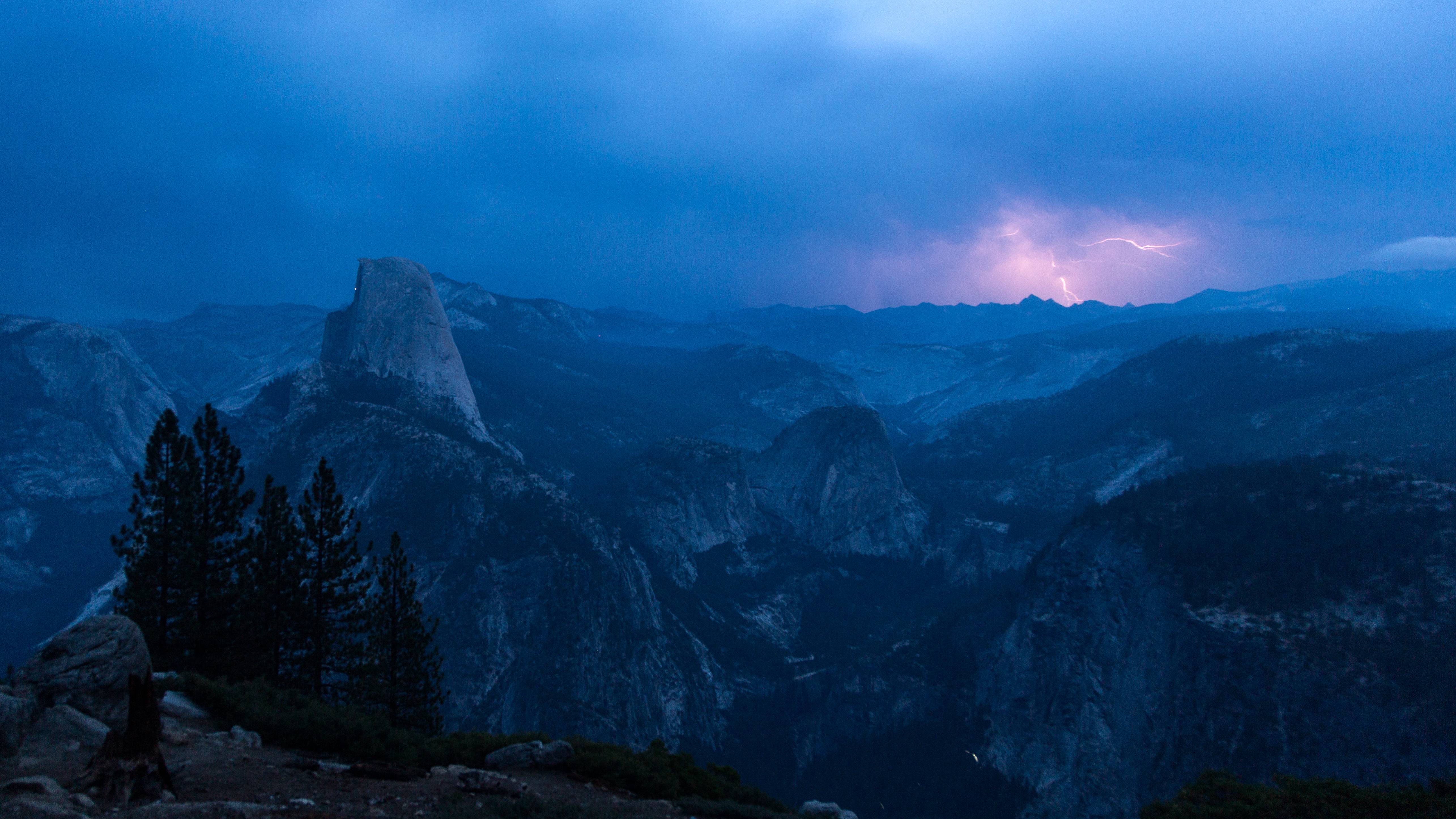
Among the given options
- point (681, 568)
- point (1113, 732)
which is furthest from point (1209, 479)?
point (681, 568)

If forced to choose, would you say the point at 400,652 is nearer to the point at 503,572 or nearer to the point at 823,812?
the point at 823,812

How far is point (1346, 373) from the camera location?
12300 cm

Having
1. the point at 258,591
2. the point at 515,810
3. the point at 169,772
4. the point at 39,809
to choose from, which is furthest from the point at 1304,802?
the point at 258,591

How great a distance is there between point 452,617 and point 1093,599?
2520 inches

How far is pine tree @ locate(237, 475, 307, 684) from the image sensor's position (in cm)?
2962

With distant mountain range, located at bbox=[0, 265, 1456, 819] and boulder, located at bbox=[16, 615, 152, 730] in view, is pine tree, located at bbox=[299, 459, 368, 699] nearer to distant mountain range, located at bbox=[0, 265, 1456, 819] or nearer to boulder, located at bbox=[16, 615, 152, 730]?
boulder, located at bbox=[16, 615, 152, 730]

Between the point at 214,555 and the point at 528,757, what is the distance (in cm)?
2040

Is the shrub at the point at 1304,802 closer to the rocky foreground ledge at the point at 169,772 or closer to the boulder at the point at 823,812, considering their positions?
the boulder at the point at 823,812

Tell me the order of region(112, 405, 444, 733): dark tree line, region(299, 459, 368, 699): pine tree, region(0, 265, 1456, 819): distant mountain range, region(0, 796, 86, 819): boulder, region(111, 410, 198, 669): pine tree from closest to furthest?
region(0, 796, 86, 819): boulder, region(111, 410, 198, 669): pine tree, region(112, 405, 444, 733): dark tree line, region(299, 459, 368, 699): pine tree, region(0, 265, 1456, 819): distant mountain range

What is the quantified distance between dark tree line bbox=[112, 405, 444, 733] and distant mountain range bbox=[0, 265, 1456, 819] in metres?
31.4

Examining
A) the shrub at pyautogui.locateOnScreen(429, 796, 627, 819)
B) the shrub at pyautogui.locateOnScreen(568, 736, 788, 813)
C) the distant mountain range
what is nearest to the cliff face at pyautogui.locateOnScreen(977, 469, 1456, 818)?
the distant mountain range

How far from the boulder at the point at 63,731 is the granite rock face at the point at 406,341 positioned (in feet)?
291

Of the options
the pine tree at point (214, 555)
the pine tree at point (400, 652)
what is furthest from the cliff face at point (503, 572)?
the pine tree at point (214, 555)

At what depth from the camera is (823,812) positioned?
2505 centimetres
